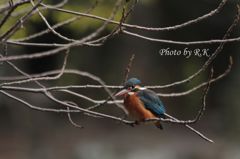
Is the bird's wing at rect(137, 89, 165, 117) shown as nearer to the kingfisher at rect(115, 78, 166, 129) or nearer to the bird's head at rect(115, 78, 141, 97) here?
the kingfisher at rect(115, 78, 166, 129)

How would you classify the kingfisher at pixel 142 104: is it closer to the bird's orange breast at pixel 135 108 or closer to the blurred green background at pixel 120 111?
the bird's orange breast at pixel 135 108

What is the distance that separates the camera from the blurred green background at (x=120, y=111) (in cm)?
1131

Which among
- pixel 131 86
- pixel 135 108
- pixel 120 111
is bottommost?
pixel 135 108

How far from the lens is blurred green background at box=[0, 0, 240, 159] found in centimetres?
1131

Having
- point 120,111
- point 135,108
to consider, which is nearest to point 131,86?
point 135,108

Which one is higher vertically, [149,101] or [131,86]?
[131,86]

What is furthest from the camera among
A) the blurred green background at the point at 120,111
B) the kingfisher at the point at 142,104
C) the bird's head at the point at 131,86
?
the blurred green background at the point at 120,111

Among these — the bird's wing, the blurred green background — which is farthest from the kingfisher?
the blurred green background

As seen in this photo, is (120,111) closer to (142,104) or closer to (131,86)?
(142,104)

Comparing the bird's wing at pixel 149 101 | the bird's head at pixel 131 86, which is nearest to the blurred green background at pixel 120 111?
the bird's wing at pixel 149 101

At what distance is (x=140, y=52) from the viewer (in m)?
12.1

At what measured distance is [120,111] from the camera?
38.9 ft

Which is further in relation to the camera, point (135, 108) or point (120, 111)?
point (120, 111)

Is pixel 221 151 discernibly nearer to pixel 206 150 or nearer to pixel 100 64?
pixel 206 150
